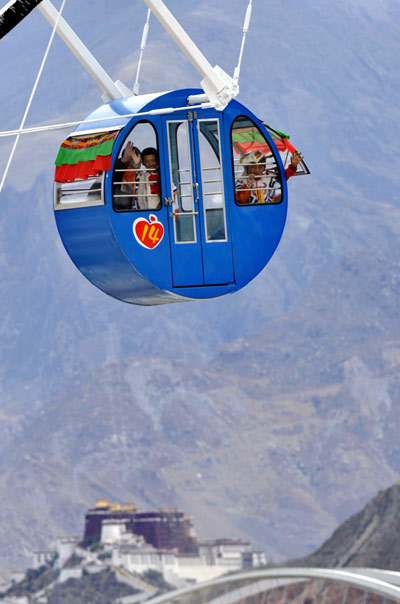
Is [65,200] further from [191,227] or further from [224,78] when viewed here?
[224,78]

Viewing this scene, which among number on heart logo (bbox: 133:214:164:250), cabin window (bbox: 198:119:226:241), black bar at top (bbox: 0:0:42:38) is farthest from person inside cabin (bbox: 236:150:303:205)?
black bar at top (bbox: 0:0:42:38)

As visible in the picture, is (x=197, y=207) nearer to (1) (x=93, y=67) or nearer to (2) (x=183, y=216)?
(2) (x=183, y=216)

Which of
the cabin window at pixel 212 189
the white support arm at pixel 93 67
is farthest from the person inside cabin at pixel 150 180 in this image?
the white support arm at pixel 93 67

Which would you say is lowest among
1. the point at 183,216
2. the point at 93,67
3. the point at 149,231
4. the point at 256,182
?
the point at 149,231

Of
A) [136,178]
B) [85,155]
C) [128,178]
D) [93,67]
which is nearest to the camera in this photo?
[85,155]

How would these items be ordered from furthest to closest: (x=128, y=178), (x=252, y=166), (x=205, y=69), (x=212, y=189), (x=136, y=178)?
(x=252, y=166) < (x=212, y=189) < (x=136, y=178) < (x=128, y=178) < (x=205, y=69)

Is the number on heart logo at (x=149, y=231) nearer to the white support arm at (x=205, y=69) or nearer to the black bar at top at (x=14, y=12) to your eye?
the white support arm at (x=205, y=69)

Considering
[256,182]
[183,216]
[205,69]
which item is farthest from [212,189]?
[205,69]
